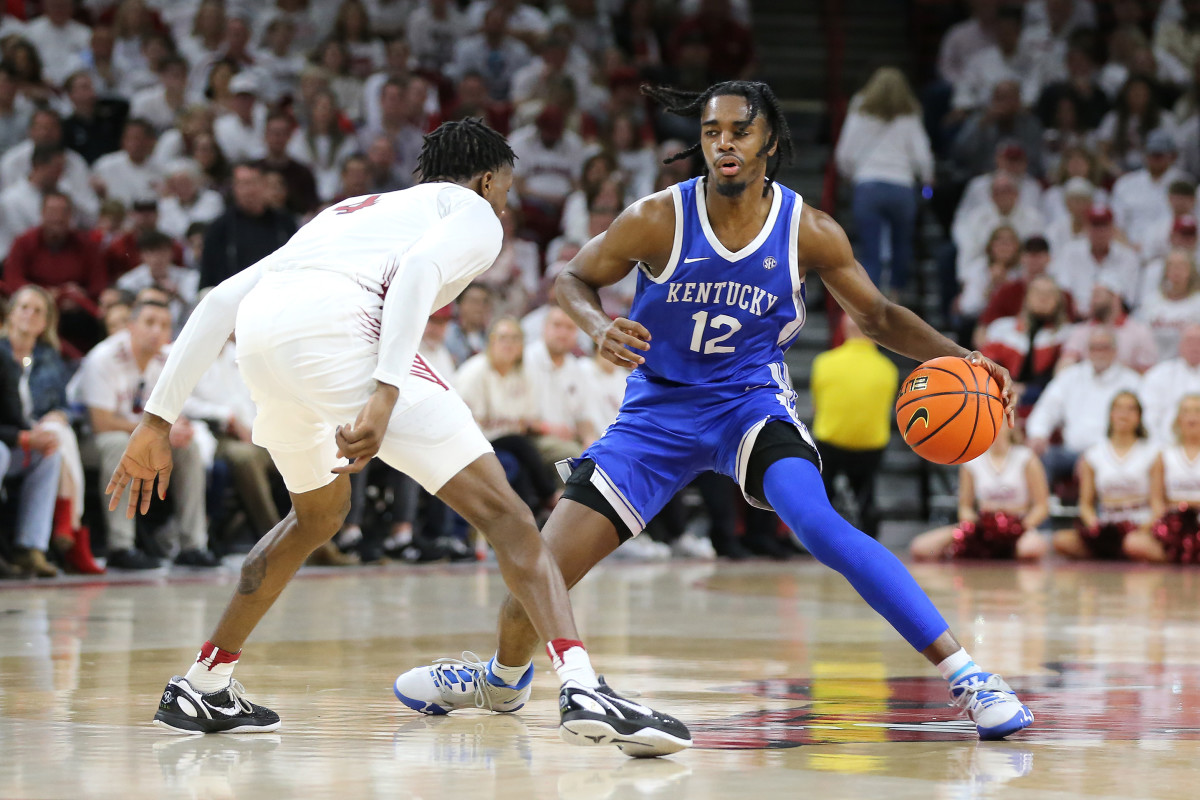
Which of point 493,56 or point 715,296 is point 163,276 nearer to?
point 493,56

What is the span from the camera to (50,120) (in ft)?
38.0

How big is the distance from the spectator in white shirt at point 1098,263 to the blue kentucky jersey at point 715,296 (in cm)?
892

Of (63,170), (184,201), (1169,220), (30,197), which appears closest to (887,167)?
(1169,220)

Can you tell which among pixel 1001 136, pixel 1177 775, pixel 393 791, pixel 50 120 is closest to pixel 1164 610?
pixel 1177 775

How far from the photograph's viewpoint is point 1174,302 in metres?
12.1

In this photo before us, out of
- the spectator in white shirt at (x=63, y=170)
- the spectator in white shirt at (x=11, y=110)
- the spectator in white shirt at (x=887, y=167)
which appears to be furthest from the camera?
the spectator in white shirt at (x=887, y=167)

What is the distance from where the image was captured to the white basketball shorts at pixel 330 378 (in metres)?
3.82

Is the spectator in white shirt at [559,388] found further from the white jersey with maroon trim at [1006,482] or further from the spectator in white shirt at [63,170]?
the spectator in white shirt at [63,170]

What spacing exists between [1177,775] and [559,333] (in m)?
7.81

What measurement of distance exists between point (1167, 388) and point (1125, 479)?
3.08ft

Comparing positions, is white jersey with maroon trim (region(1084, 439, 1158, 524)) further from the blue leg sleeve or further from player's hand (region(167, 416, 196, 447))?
the blue leg sleeve

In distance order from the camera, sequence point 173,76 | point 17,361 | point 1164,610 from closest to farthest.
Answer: point 1164,610 → point 17,361 → point 173,76

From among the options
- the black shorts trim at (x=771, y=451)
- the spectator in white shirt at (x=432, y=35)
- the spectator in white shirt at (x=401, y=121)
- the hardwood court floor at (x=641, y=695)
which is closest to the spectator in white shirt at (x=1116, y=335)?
the hardwood court floor at (x=641, y=695)

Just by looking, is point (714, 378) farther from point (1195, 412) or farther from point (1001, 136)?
point (1001, 136)
